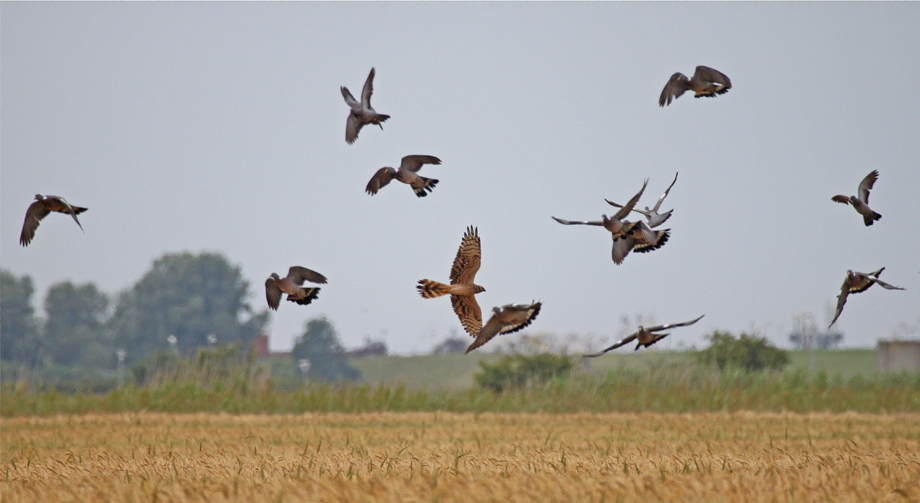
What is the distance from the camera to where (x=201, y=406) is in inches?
945

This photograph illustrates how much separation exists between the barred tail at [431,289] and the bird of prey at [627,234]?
1407mm

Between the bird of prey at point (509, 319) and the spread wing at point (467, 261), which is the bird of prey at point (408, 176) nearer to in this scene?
the spread wing at point (467, 261)

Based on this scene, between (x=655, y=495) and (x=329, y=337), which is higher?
(x=329, y=337)

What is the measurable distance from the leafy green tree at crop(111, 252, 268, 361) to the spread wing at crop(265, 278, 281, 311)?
281ft

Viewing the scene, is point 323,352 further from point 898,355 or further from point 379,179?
point 379,179

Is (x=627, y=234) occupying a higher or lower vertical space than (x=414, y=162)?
lower

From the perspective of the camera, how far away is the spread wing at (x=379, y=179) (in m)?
12.2

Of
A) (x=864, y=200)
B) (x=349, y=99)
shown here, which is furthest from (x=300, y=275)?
(x=864, y=200)

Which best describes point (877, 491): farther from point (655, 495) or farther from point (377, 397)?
point (377, 397)

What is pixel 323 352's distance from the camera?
302 feet

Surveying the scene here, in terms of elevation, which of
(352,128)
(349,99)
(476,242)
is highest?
(349,99)

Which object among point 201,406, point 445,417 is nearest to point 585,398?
point 445,417

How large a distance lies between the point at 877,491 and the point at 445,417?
542 inches

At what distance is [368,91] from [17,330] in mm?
94010
